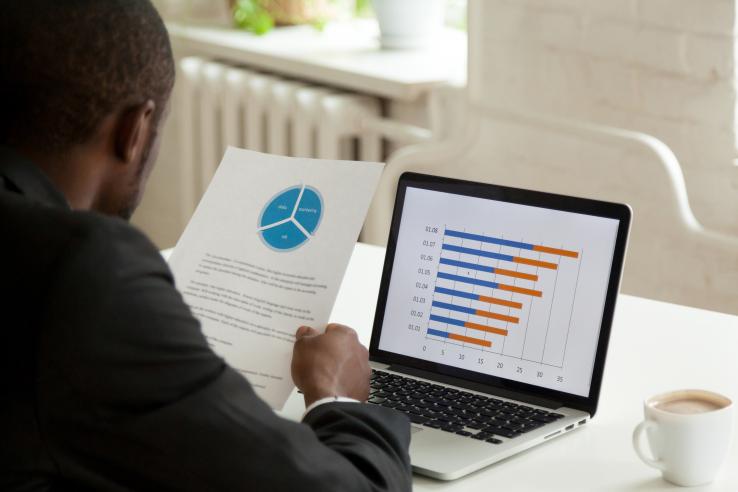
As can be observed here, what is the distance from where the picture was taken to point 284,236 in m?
1.29

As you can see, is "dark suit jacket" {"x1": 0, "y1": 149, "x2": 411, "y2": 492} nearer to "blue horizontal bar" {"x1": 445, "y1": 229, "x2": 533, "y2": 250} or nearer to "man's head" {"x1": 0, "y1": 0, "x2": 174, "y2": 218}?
"man's head" {"x1": 0, "y1": 0, "x2": 174, "y2": 218}

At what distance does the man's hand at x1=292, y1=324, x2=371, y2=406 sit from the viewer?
3.76 feet

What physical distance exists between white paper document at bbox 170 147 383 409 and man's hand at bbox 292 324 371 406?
0.02m

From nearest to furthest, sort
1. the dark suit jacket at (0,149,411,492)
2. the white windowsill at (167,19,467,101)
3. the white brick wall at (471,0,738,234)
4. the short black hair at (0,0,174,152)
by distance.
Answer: the dark suit jacket at (0,149,411,492) < the short black hair at (0,0,174,152) < the white brick wall at (471,0,738,234) < the white windowsill at (167,19,467,101)

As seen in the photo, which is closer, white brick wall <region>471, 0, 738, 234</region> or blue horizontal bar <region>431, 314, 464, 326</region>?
blue horizontal bar <region>431, 314, 464, 326</region>

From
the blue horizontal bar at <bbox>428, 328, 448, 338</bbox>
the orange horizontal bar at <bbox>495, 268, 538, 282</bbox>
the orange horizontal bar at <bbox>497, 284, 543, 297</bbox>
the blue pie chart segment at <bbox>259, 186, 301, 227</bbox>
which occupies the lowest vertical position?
the blue horizontal bar at <bbox>428, 328, 448, 338</bbox>

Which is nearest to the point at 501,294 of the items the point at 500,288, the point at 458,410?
the point at 500,288

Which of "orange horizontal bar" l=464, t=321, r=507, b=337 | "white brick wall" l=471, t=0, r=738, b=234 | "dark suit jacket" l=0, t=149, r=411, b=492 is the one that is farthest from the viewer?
"white brick wall" l=471, t=0, r=738, b=234

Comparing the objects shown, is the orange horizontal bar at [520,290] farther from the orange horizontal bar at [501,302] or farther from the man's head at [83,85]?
the man's head at [83,85]

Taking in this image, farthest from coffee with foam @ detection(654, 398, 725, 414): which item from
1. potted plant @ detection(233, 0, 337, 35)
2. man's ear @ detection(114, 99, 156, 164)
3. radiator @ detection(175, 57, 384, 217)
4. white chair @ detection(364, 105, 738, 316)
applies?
potted plant @ detection(233, 0, 337, 35)

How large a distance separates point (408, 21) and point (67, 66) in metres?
1.98

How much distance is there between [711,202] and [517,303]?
3.58 ft

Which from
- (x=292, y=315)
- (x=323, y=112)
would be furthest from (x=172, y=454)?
(x=323, y=112)

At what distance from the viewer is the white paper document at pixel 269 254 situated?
1233 mm
